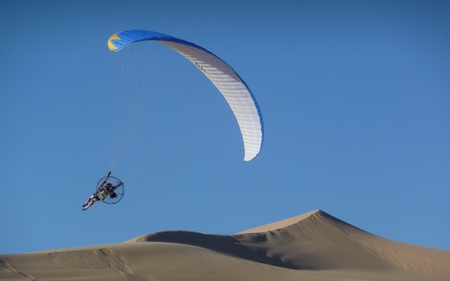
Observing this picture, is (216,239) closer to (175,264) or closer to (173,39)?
(175,264)

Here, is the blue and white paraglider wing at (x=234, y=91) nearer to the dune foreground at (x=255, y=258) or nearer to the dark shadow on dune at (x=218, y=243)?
the dune foreground at (x=255, y=258)

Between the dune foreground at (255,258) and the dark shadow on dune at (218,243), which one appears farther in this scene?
the dark shadow on dune at (218,243)

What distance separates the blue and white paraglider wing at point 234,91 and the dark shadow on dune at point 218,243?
442 centimetres

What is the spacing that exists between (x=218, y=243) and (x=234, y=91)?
6589 millimetres

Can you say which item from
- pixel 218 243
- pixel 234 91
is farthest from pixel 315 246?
pixel 234 91

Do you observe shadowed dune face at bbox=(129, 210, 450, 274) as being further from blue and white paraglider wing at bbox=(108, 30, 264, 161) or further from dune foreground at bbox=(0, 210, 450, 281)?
blue and white paraglider wing at bbox=(108, 30, 264, 161)

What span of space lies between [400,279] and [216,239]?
651 cm

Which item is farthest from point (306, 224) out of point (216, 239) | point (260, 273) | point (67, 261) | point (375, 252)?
point (67, 261)

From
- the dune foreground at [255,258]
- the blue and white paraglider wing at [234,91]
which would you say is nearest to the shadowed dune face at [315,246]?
the dune foreground at [255,258]

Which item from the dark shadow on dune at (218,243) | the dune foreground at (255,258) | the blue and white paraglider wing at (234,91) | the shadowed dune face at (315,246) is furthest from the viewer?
the shadowed dune face at (315,246)

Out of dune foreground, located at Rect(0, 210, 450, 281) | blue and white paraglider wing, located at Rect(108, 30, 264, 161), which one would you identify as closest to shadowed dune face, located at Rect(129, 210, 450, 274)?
dune foreground, located at Rect(0, 210, 450, 281)

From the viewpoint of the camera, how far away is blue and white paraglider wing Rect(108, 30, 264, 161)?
30.5 metres

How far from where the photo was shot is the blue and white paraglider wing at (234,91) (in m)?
30.5

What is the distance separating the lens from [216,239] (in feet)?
119
